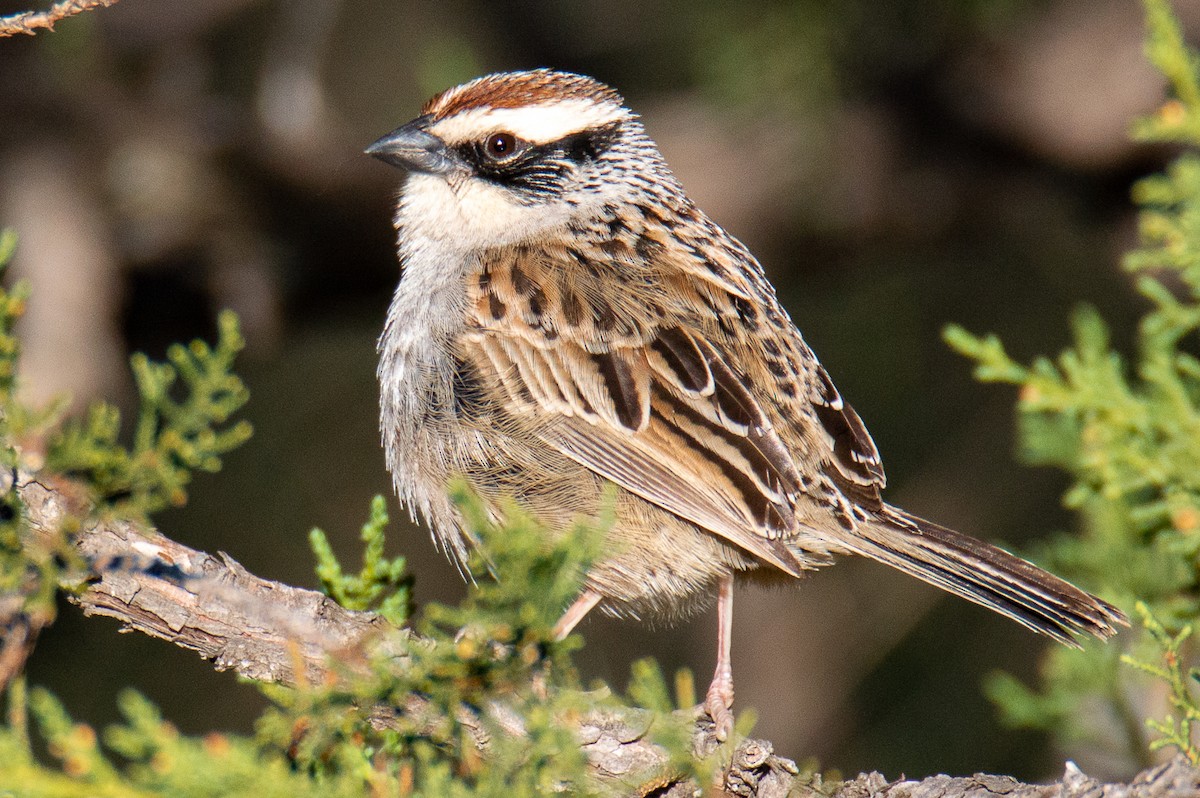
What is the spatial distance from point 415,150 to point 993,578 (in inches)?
78.7

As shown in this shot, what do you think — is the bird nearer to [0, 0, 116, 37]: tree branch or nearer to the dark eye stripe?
the dark eye stripe

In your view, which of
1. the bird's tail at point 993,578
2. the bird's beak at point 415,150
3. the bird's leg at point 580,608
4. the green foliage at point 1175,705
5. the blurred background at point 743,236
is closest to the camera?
the green foliage at point 1175,705

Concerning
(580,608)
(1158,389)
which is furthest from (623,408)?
(1158,389)

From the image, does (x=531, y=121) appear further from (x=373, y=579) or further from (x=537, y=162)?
(x=373, y=579)

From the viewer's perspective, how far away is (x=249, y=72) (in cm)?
753

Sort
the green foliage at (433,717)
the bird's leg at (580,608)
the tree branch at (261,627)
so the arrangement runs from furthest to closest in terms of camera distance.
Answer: the bird's leg at (580,608), the tree branch at (261,627), the green foliage at (433,717)

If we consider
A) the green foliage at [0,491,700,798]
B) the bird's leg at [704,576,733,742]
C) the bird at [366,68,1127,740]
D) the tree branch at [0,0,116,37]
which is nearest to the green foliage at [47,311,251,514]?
the green foliage at [0,491,700,798]

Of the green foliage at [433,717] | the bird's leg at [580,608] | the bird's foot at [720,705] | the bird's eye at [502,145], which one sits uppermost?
the bird's eye at [502,145]

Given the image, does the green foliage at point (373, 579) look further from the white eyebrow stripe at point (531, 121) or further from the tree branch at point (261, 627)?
the white eyebrow stripe at point (531, 121)

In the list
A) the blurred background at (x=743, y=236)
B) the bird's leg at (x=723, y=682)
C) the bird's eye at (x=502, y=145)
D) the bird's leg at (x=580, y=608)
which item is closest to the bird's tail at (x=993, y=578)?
the bird's leg at (x=723, y=682)

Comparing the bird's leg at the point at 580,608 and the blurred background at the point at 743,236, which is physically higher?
the blurred background at the point at 743,236

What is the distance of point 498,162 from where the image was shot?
3.89m

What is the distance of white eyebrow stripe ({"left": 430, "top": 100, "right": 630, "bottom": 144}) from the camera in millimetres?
3816

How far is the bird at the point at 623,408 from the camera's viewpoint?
3.19m
